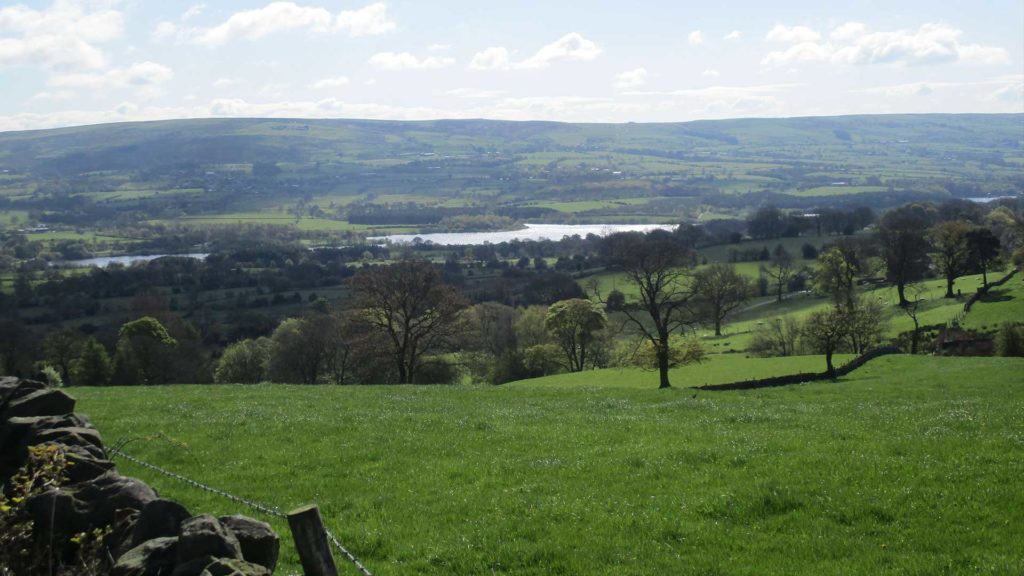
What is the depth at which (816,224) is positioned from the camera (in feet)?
563

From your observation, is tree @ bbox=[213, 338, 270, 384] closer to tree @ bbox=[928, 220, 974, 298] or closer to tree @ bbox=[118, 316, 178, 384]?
tree @ bbox=[118, 316, 178, 384]

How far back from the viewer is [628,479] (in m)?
14.6

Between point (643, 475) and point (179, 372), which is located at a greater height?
point (643, 475)

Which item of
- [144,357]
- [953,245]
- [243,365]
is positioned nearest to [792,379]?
[144,357]

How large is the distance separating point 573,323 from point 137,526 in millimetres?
72480

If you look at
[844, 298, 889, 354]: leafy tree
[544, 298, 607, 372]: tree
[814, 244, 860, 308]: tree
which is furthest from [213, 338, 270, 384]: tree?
[814, 244, 860, 308]: tree

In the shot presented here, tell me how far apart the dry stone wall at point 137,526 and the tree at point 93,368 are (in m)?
62.9

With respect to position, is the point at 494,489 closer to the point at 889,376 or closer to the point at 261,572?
the point at 261,572

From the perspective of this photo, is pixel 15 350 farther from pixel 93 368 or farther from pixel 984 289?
pixel 984 289

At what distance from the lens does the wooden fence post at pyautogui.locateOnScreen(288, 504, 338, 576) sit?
8047 mm

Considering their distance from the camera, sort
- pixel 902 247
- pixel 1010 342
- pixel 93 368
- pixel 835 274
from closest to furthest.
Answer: pixel 1010 342
pixel 93 368
pixel 902 247
pixel 835 274

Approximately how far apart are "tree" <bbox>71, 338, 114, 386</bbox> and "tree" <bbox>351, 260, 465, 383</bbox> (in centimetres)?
Result: 3119

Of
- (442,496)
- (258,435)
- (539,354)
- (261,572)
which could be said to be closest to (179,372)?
(539,354)

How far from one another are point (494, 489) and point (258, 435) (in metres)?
8.89
